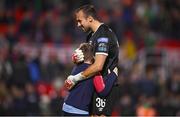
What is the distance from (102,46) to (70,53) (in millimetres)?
10982

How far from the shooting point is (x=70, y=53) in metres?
19.3

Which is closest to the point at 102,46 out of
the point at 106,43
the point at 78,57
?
the point at 106,43

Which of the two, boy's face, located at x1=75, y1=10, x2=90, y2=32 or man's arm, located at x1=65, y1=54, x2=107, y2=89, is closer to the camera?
man's arm, located at x1=65, y1=54, x2=107, y2=89

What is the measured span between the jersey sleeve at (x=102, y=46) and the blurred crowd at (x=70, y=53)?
22.8ft

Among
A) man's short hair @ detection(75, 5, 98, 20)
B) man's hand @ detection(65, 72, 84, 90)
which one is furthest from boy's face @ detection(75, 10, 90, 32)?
man's hand @ detection(65, 72, 84, 90)

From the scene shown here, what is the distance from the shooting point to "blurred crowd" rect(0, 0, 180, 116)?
52.9 ft

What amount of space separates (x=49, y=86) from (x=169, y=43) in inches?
→ 170

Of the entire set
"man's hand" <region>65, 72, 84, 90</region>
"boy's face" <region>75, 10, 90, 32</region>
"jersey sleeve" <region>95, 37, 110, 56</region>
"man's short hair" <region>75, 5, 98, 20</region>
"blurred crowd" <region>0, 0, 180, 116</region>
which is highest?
"man's short hair" <region>75, 5, 98, 20</region>

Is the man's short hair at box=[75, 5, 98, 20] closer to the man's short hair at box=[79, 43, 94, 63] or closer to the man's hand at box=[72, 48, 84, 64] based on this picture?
the man's short hair at box=[79, 43, 94, 63]

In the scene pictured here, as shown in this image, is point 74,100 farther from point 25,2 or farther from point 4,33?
point 25,2

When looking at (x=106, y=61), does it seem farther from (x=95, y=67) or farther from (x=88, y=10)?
(x=88, y=10)

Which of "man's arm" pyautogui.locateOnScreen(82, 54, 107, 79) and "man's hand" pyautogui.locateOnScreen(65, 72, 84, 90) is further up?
"man's arm" pyautogui.locateOnScreen(82, 54, 107, 79)

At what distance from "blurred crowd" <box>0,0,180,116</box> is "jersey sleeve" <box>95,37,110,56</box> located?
6.96m

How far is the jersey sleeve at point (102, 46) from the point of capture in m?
8.34
